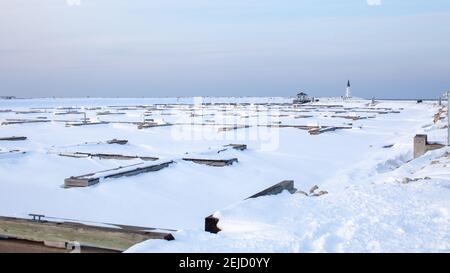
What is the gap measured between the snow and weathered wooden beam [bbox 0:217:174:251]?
0.69m

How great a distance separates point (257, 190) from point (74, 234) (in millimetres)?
5657

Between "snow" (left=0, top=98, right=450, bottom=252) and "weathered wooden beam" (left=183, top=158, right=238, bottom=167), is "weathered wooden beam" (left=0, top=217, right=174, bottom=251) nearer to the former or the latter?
"snow" (left=0, top=98, right=450, bottom=252)

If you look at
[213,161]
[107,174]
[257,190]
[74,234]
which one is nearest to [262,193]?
[74,234]

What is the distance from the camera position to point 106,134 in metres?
22.2

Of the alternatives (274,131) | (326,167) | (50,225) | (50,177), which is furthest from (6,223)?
(274,131)

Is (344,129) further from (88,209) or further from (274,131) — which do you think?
(88,209)

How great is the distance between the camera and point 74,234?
5473 millimetres

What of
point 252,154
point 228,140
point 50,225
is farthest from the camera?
point 228,140

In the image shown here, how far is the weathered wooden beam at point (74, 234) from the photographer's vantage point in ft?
16.8

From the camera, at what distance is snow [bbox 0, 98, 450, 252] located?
14.6ft

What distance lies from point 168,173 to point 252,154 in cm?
423

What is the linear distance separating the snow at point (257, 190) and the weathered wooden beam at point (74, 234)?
69 cm

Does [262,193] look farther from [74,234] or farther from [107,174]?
[107,174]
